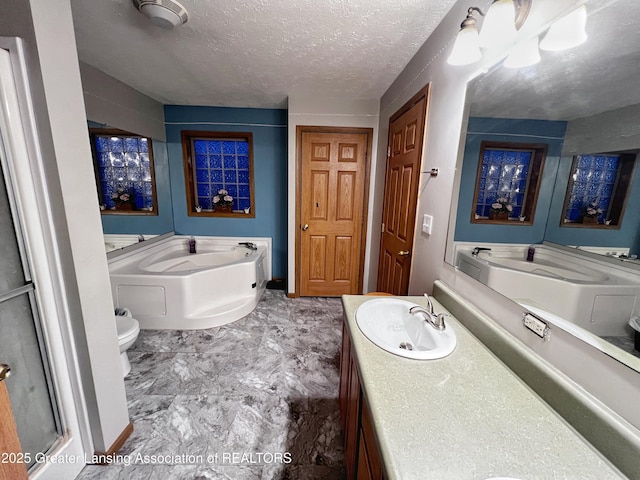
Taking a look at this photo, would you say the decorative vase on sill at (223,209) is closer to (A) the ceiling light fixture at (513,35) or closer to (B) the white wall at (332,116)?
(B) the white wall at (332,116)

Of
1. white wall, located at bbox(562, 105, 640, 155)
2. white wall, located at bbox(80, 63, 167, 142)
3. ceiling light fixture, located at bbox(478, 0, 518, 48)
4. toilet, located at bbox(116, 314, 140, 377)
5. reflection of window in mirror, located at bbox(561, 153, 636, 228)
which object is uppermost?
white wall, located at bbox(80, 63, 167, 142)

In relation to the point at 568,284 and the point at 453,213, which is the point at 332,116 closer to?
the point at 453,213

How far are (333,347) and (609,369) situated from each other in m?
1.85

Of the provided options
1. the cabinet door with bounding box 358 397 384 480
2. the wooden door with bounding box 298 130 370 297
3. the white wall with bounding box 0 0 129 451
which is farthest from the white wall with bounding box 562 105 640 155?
the wooden door with bounding box 298 130 370 297

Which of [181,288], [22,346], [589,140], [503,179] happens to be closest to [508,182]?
[503,179]

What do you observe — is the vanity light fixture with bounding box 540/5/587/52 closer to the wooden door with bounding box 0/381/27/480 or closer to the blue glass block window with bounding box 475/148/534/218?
the blue glass block window with bounding box 475/148/534/218

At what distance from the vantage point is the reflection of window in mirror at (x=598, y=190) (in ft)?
2.18

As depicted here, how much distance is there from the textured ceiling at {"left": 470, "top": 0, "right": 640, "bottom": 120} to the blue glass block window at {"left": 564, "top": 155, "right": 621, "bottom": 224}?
14 cm

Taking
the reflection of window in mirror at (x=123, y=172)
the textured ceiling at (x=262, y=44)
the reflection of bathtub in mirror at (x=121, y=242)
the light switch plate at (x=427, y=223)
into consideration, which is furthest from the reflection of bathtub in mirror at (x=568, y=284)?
the reflection of window in mirror at (x=123, y=172)

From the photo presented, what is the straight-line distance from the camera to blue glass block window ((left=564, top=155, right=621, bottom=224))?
691 millimetres

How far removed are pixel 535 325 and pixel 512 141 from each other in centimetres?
72

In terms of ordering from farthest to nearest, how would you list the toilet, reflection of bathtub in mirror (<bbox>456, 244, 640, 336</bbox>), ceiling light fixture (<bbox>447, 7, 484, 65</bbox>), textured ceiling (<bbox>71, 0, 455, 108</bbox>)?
the toilet, textured ceiling (<bbox>71, 0, 455, 108</bbox>), ceiling light fixture (<bbox>447, 7, 484, 65</bbox>), reflection of bathtub in mirror (<bbox>456, 244, 640, 336</bbox>)

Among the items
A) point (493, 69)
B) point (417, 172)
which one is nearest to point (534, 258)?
point (493, 69)

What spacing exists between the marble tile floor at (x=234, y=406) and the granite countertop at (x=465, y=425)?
892 mm
